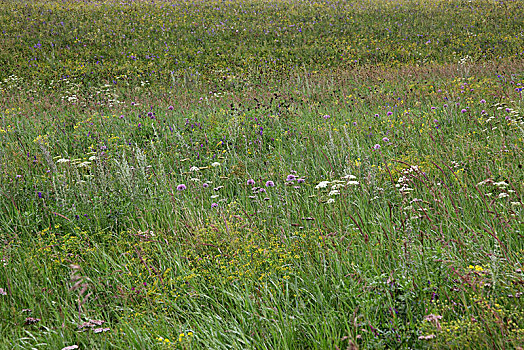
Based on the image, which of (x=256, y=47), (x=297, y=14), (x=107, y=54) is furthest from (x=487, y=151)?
(x=297, y=14)

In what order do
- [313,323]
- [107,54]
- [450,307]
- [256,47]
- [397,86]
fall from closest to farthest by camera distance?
[450,307] → [313,323] → [397,86] → [107,54] → [256,47]

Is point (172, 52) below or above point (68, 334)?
above

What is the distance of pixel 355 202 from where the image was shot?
298 cm

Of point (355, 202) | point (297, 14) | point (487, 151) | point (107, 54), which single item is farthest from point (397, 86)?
point (297, 14)

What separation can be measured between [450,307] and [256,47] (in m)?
14.5

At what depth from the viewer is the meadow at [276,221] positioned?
182cm

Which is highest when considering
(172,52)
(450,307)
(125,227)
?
(172,52)

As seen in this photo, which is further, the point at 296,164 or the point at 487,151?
the point at 296,164

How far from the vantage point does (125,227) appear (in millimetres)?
3080

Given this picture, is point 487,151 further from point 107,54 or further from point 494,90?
point 107,54

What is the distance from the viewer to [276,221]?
273 centimetres

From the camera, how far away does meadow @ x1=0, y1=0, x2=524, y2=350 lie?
1824 mm

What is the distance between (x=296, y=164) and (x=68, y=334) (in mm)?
2724

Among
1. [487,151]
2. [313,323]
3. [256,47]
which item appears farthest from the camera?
[256,47]
